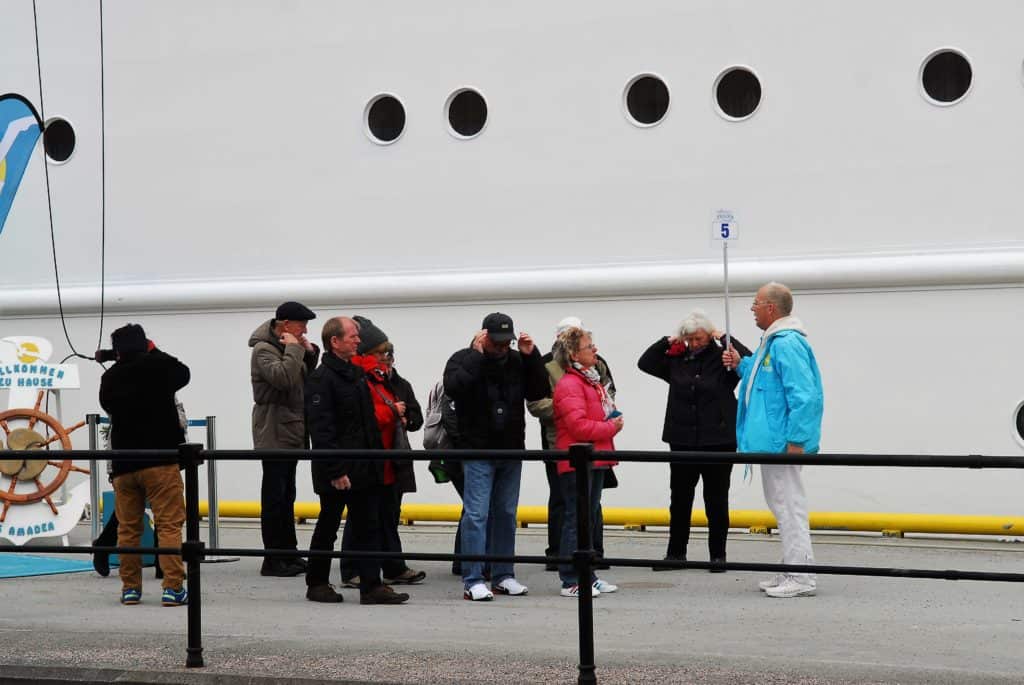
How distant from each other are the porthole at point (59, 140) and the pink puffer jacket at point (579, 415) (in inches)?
216

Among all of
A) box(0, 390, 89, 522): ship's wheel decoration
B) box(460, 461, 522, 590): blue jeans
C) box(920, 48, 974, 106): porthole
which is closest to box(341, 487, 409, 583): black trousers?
box(460, 461, 522, 590): blue jeans

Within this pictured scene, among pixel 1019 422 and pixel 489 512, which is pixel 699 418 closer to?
A: pixel 489 512

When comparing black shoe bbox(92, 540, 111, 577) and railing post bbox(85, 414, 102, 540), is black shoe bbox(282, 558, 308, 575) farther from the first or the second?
railing post bbox(85, 414, 102, 540)

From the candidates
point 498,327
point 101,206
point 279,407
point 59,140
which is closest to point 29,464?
point 279,407

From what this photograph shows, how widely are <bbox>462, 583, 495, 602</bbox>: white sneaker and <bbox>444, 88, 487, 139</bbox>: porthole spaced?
3821 millimetres

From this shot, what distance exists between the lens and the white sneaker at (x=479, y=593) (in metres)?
8.15

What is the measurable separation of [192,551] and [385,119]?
556cm

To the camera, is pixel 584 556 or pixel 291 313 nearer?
pixel 584 556

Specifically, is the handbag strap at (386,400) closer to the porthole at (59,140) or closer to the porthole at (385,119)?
the porthole at (385,119)

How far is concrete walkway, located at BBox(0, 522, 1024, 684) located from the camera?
6020mm

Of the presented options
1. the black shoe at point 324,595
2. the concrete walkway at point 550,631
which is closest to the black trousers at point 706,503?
the concrete walkway at point 550,631

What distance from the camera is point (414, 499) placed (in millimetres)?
11297

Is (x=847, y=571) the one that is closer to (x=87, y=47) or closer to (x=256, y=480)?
(x=256, y=480)

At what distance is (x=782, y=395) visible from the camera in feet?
26.5
